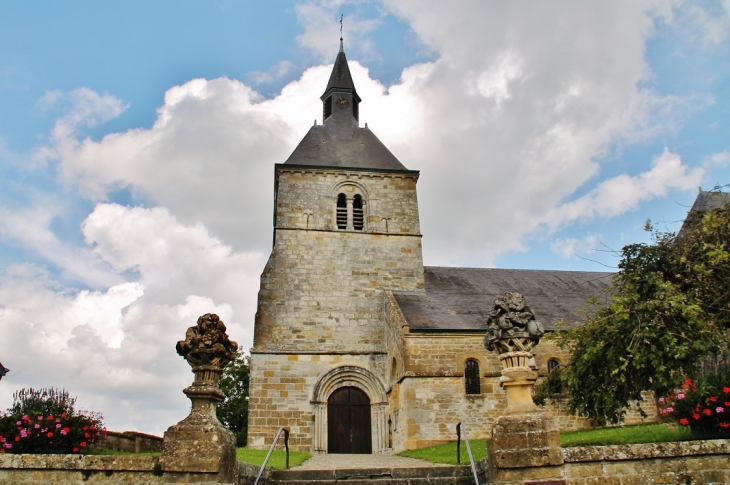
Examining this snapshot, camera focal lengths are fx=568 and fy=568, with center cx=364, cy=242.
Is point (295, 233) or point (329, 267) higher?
point (295, 233)

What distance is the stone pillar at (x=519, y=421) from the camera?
673cm

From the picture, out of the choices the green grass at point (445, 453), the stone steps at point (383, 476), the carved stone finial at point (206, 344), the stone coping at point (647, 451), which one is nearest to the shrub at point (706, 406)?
the stone coping at point (647, 451)

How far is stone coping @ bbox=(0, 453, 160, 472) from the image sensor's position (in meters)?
6.71

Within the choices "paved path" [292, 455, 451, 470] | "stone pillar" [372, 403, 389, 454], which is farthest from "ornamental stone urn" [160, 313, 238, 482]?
"stone pillar" [372, 403, 389, 454]

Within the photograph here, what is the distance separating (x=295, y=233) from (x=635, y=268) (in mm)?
13012

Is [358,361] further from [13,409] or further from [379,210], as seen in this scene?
[13,409]

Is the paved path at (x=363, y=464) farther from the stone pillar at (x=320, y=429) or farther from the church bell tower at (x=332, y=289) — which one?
the church bell tower at (x=332, y=289)

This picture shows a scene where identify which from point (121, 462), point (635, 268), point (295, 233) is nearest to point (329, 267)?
point (295, 233)

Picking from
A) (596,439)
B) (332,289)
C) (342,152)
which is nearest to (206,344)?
(596,439)

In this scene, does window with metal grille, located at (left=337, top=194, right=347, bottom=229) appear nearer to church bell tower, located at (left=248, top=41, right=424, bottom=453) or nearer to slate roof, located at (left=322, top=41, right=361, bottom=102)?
church bell tower, located at (left=248, top=41, right=424, bottom=453)

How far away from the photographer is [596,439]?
457 inches

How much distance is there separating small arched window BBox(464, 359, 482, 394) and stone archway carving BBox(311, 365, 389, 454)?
3.02 metres

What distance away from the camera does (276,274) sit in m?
21.0

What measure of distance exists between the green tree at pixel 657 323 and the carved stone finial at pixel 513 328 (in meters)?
4.03
